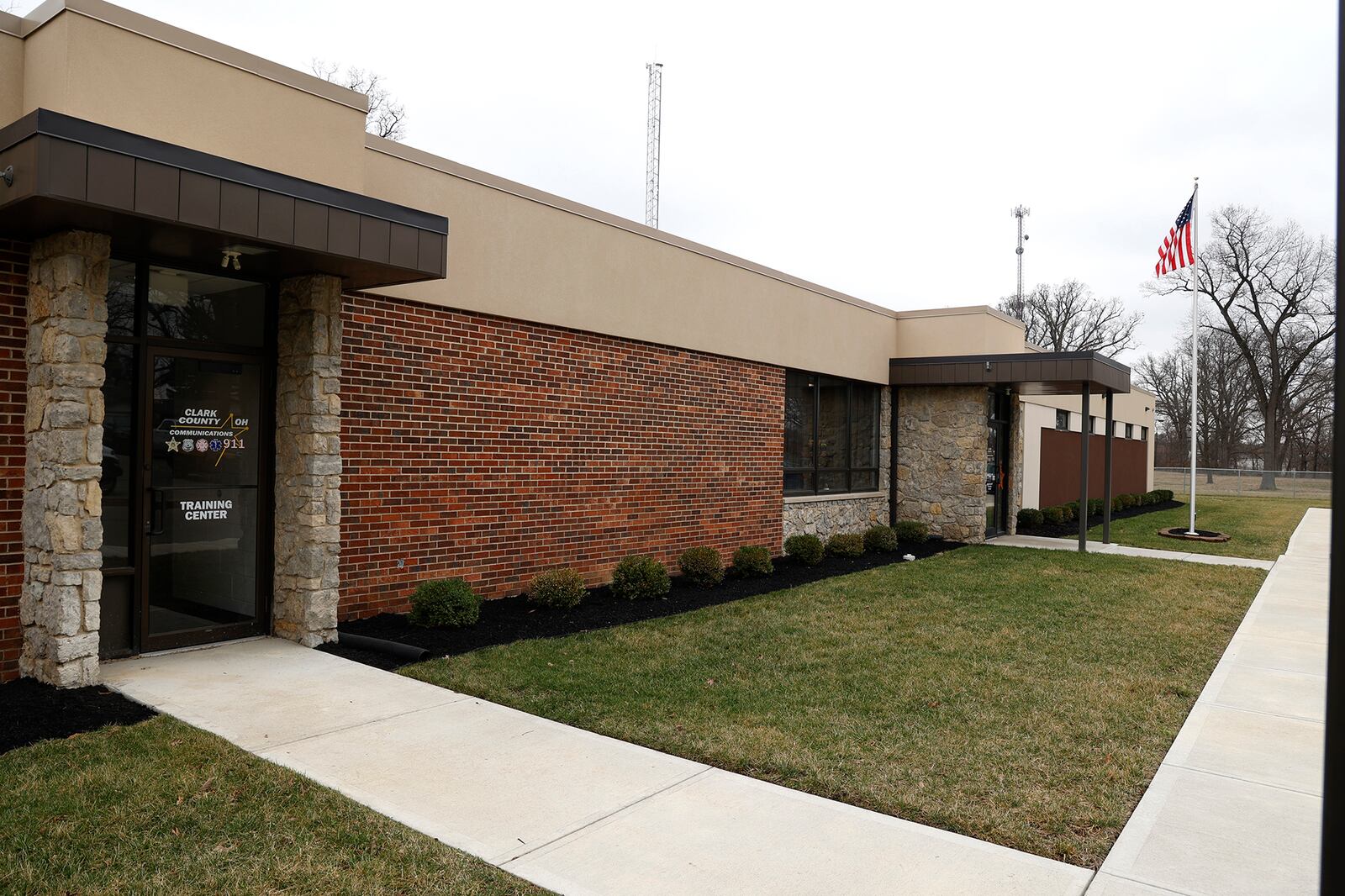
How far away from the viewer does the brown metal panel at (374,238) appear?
21.5ft

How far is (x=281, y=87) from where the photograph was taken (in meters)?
6.97

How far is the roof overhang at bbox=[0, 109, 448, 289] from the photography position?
5.00m

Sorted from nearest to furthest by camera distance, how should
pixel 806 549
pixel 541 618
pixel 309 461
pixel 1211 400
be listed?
pixel 309 461 → pixel 541 618 → pixel 806 549 → pixel 1211 400

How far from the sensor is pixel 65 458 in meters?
5.78

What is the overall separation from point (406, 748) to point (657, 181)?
83.5ft

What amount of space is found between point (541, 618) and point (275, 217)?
4657mm

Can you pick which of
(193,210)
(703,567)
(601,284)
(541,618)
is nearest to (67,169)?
(193,210)

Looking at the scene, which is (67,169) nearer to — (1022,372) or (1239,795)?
(1239,795)

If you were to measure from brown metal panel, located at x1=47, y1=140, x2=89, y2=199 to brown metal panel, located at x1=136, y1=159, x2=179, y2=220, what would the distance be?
285 millimetres

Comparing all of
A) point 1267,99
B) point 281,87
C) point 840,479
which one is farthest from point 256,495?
point 1267,99

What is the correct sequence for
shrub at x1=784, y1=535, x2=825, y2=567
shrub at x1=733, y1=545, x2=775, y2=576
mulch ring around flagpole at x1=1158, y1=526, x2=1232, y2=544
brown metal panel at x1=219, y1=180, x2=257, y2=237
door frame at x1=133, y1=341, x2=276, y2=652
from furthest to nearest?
mulch ring around flagpole at x1=1158, y1=526, x2=1232, y2=544 < shrub at x1=784, y1=535, x2=825, y2=567 < shrub at x1=733, y1=545, x2=775, y2=576 < door frame at x1=133, y1=341, x2=276, y2=652 < brown metal panel at x1=219, y1=180, x2=257, y2=237

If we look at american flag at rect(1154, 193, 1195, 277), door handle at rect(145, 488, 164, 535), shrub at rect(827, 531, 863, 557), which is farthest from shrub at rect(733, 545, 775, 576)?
american flag at rect(1154, 193, 1195, 277)

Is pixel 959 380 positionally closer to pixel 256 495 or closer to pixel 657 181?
pixel 256 495

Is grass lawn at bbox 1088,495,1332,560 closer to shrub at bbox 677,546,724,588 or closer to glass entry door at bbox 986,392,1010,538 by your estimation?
glass entry door at bbox 986,392,1010,538
